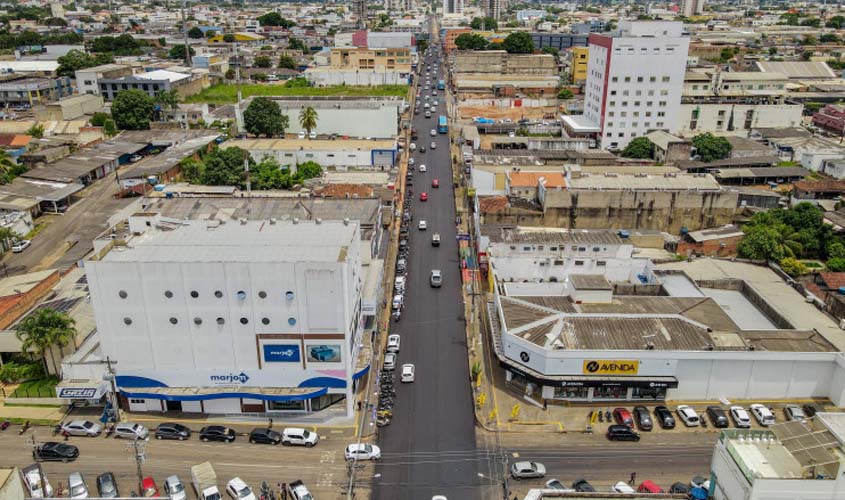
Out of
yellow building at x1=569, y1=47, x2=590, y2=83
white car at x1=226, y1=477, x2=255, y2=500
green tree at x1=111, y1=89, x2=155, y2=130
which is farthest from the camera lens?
yellow building at x1=569, y1=47, x2=590, y2=83

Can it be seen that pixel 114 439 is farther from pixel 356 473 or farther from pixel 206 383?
pixel 356 473

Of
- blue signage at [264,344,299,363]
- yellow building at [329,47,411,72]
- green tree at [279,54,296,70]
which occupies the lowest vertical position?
blue signage at [264,344,299,363]

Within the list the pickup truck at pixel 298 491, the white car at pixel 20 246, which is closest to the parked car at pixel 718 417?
the pickup truck at pixel 298 491

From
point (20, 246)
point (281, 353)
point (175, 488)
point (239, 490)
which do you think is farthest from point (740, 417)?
point (20, 246)

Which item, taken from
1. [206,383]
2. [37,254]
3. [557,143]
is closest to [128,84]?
[37,254]

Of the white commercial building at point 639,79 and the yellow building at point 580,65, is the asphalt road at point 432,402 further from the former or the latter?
the yellow building at point 580,65

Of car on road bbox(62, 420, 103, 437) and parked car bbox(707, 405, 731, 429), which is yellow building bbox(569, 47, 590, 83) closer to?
parked car bbox(707, 405, 731, 429)

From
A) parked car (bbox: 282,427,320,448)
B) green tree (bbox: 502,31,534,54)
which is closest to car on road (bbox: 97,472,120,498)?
parked car (bbox: 282,427,320,448)
